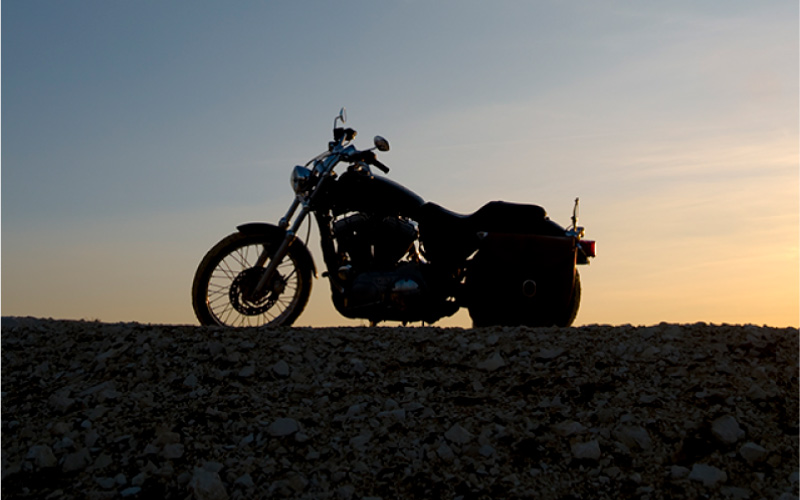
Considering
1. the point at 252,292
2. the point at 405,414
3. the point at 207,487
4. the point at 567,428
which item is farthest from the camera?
the point at 252,292

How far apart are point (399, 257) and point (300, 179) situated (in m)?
1.23

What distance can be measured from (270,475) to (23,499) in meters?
1.36

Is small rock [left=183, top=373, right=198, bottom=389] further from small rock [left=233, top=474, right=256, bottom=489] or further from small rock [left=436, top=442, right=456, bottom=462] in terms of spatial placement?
small rock [left=436, top=442, right=456, bottom=462]

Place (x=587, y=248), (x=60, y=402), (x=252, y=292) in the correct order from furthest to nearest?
1. (x=587, y=248)
2. (x=252, y=292)
3. (x=60, y=402)

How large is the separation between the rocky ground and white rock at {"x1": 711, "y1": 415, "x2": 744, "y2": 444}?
0.01 metres

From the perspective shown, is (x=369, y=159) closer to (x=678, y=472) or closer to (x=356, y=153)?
(x=356, y=153)

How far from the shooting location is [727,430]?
4816mm

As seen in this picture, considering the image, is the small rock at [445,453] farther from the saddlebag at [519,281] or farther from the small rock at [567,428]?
the saddlebag at [519,281]

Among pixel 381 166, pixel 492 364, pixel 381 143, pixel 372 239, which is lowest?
pixel 492 364

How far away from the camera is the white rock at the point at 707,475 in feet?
14.3

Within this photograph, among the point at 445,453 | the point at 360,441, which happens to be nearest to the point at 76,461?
the point at 360,441

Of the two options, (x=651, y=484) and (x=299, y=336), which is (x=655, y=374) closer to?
(x=651, y=484)

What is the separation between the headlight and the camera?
7.71 m

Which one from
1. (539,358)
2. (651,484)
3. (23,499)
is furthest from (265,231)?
(651,484)
